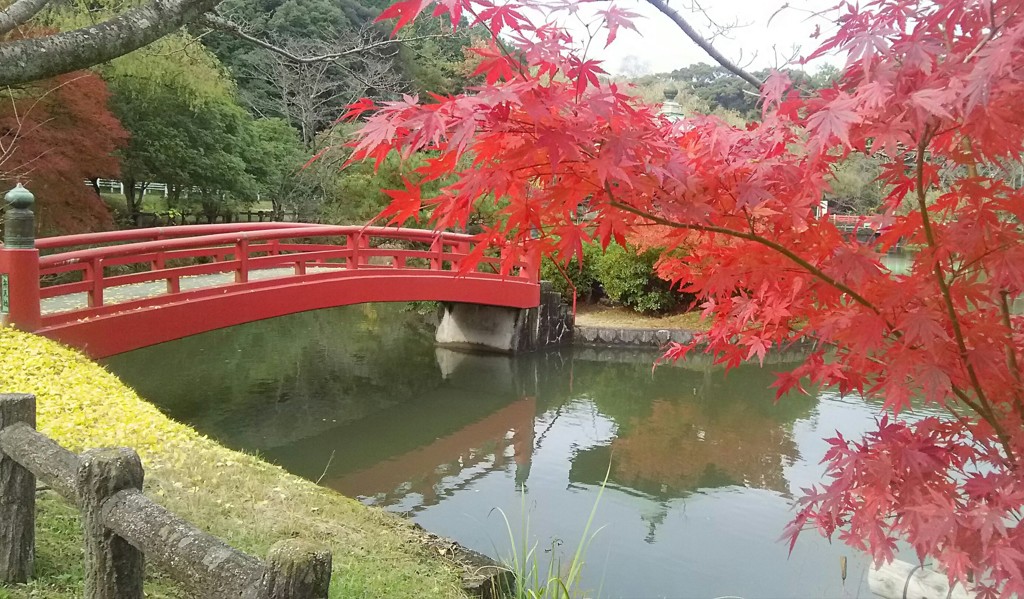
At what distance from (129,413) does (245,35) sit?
2.16 meters

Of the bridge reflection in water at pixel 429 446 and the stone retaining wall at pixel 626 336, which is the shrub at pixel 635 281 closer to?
the stone retaining wall at pixel 626 336

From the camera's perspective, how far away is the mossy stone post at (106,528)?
5.37ft

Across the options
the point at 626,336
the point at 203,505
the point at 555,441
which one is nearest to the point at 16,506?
the point at 203,505

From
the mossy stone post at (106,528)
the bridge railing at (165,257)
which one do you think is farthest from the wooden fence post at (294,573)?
the bridge railing at (165,257)

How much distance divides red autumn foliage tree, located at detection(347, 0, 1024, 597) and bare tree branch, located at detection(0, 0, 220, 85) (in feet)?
6.12

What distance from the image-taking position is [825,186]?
176cm

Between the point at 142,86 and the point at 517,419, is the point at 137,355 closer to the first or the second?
the point at 517,419

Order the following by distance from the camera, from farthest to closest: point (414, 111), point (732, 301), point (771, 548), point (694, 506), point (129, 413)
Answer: point (694, 506), point (771, 548), point (129, 413), point (732, 301), point (414, 111)

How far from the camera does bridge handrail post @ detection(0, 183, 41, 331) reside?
4.71m

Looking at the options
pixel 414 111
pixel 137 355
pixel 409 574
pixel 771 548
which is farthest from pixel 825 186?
pixel 137 355

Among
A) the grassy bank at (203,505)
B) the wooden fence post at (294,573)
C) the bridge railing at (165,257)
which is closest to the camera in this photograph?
the wooden fence post at (294,573)

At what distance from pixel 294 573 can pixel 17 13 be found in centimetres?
297

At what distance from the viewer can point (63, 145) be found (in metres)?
9.87

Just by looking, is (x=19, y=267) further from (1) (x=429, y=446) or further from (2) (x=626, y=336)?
(2) (x=626, y=336)
